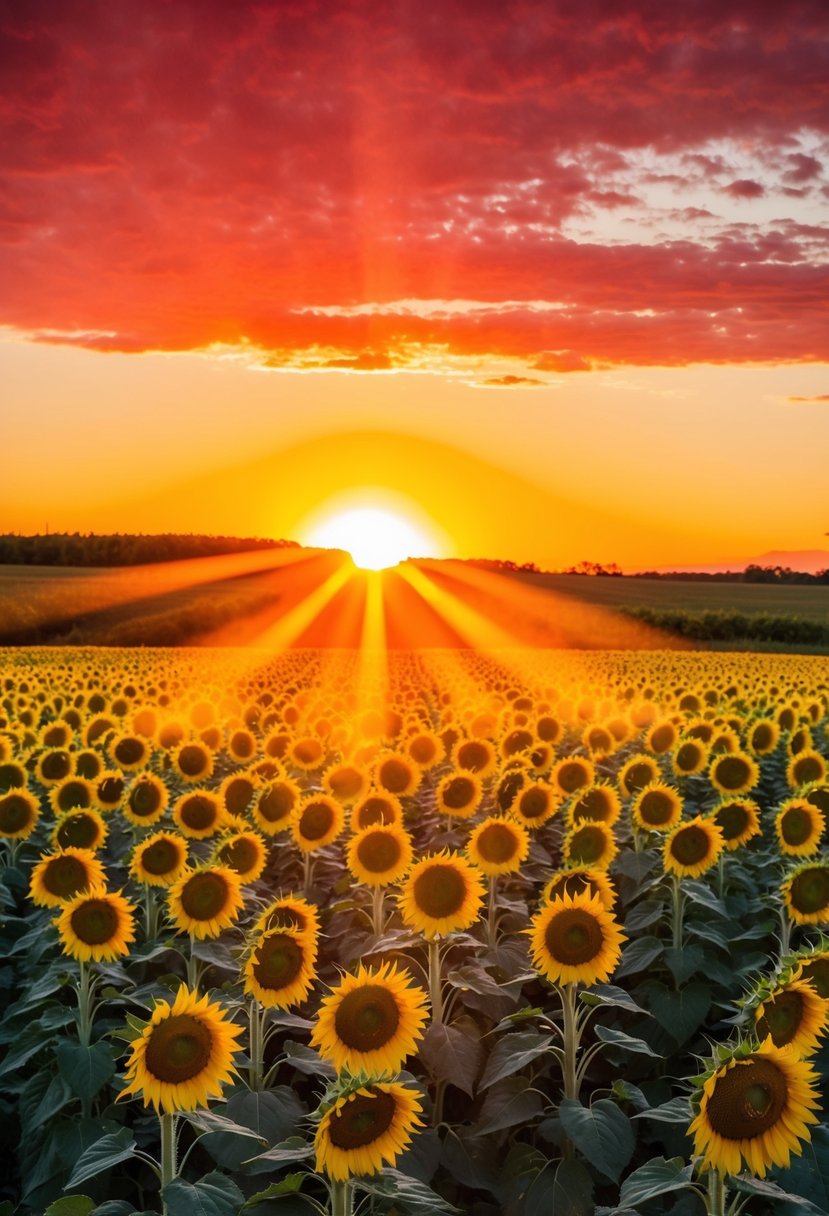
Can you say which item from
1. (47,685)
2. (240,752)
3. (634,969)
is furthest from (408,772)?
(47,685)

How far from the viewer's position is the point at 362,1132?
421 centimetres

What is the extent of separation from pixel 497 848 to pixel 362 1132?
359 cm

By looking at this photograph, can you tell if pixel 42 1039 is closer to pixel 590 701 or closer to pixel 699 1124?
pixel 699 1124

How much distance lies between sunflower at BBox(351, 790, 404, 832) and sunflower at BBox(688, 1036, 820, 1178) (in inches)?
192

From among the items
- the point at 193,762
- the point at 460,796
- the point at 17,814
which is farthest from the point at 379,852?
the point at 193,762

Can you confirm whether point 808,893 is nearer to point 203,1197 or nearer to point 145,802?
point 203,1197

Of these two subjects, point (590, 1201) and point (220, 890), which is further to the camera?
point (220, 890)

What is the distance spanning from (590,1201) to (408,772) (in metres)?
5.42

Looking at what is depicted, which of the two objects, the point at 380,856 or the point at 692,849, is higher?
the point at 692,849

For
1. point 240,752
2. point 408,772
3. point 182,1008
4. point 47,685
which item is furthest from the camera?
point 47,685

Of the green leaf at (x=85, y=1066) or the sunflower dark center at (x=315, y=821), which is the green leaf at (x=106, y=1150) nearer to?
the green leaf at (x=85, y=1066)

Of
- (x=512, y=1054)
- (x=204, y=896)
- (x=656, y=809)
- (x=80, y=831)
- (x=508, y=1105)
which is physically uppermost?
(x=656, y=809)

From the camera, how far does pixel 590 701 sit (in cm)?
1641

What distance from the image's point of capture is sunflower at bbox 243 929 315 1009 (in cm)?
568
